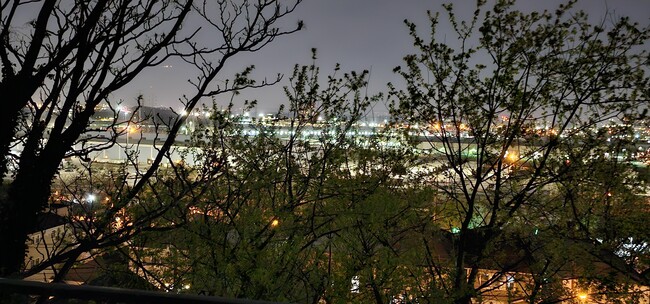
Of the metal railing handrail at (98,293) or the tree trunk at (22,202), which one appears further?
the tree trunk at (22,202)

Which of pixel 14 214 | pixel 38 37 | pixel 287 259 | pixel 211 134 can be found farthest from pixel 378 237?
pixel 38 37

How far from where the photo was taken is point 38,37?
3926mm

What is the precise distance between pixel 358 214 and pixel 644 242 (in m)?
5.61

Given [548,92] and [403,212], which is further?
[403,212]

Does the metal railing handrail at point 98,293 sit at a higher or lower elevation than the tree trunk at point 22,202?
lower

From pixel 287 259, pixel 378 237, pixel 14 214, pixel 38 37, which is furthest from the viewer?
pixel 378 237

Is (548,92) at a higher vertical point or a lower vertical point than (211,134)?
higher

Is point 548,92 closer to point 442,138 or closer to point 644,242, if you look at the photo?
point 442,138

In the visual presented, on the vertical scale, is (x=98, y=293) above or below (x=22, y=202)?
below

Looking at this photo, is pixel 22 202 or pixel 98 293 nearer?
pixel 98 293

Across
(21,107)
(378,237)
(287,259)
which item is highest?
(21,107)

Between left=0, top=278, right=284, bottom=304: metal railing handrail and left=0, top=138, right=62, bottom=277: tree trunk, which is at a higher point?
left=0, top=138, right=62, bottom=277: tree trunk

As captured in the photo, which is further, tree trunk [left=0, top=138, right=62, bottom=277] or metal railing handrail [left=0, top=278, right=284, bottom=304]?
tree trunk [left=0, top=138, right=62, bottom=277]

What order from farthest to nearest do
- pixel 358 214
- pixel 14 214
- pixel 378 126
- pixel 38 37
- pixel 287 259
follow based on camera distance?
pixel 378 126
pixel 358 214
pixel 287 259
pixel 14 214
pixel 38 37
